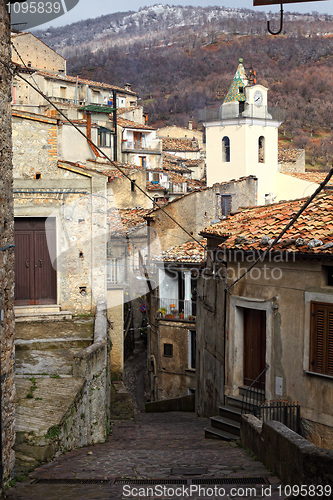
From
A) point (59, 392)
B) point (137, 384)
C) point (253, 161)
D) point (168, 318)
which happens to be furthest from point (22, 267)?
point (253, 161)

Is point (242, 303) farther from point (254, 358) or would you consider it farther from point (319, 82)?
point (319, 82)

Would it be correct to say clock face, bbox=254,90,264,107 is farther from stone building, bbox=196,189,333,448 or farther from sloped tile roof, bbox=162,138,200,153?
stone building, bbox=196,189,333,448

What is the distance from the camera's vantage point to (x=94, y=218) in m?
15.9

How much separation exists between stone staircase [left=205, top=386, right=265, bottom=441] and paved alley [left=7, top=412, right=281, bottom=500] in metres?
0.26

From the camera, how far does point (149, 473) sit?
888 cm

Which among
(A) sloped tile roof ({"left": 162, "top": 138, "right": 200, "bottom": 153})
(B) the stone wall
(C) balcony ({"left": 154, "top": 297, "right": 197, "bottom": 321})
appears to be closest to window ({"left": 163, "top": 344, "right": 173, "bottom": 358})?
(C) balcony ({"left": 154, "top": 297, "right": 197, "bottom": 321})

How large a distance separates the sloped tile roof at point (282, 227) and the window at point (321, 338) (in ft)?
3.46

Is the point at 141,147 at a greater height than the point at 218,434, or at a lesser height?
greater

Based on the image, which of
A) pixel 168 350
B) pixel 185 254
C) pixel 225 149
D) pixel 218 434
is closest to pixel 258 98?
pixel 225 149

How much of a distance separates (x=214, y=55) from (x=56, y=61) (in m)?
82.1

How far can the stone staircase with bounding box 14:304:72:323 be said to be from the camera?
15508mm

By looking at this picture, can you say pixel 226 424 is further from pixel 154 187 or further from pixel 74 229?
pixel 154 187

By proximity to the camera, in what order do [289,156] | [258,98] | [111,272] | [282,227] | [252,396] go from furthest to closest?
1. [289,156]
2. [258,98]
3. [111,272]
4. [252,396]
5. [282,227]

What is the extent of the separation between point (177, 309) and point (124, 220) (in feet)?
30.4
